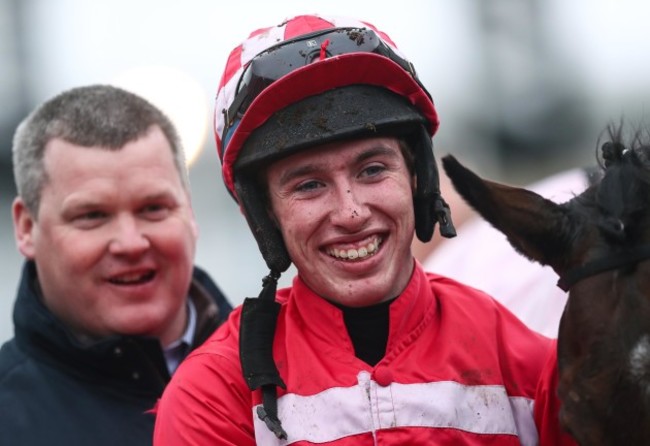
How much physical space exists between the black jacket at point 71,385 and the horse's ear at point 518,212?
4.61ft

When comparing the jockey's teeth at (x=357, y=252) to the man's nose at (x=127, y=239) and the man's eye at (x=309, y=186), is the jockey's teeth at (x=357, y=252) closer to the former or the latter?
the man's eye at (x=309, y=186)

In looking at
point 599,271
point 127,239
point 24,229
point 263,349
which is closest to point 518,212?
point 599,271

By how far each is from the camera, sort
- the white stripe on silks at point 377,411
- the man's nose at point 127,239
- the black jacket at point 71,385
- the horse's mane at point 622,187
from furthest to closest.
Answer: the man's nose at point 127,239 → the black jacket at point 71,385 → the white stripe on silks at point 377,411 → the horse's mane at point 622,187

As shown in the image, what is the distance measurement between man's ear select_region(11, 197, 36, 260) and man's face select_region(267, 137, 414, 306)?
130 centimetres

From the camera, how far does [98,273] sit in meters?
3.38

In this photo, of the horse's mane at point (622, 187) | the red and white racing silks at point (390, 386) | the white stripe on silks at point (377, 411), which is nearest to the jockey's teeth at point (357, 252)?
the red and white racing silks at point (390, 386)

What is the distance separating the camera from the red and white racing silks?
235 cm

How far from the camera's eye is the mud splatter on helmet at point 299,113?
240cm

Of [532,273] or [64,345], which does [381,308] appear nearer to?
[64,345]

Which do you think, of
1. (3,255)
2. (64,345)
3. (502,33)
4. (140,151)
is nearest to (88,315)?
(64,345)

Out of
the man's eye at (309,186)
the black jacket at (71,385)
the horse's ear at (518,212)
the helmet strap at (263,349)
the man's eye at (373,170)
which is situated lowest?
the black jacket at (71,385)

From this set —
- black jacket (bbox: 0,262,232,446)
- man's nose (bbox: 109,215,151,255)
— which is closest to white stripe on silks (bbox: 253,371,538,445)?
black jacket (bbox: 0,262,232,446)

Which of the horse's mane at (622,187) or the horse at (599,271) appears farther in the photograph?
the horse's mane at (622,187)

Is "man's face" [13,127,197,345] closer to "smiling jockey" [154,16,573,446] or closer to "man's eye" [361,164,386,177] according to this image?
"smiling jockey" [154,16,573,446]
